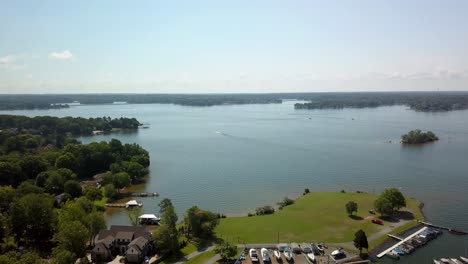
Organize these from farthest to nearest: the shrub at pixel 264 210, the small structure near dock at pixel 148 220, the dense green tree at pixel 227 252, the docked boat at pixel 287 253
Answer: the shrub at pixel 264 210, the small structure near dock at pixel 148 220, the docked boat at pixel 287 253, the dense green tree at pixel 227 252

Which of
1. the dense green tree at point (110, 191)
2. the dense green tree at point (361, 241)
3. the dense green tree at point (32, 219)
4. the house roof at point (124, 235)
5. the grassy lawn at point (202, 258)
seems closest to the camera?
the grassy lawn at point (202, 258)

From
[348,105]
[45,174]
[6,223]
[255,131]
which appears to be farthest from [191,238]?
[348,105]

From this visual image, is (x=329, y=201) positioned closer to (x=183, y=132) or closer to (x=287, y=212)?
(x=287, y=212)

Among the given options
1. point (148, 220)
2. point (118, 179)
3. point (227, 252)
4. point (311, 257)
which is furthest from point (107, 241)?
point (118, 179)

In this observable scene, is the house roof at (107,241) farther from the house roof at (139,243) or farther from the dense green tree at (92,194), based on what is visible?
the dense green tree at (92,194)

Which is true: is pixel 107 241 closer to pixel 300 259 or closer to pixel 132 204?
pixel 132 204

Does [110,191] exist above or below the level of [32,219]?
below

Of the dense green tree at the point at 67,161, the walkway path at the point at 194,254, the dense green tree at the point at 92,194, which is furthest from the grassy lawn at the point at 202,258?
the dense green tree at the point at 67,161
